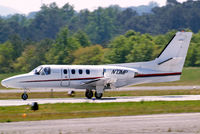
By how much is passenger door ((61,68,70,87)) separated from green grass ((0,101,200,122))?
464cm

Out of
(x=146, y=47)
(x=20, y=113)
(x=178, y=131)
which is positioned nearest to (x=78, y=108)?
(x=20, y=113)

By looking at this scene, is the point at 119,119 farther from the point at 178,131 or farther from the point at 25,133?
the point at 25,133

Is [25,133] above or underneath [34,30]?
underneath

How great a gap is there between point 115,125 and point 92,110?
6.29 metres

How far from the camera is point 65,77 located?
111 ft

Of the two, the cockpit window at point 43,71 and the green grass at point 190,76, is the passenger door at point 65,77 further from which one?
the green grass at point 190,76

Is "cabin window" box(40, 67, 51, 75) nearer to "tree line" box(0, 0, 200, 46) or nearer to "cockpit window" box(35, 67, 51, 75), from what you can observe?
"cockpit window" box(35, 67, 51, 75)

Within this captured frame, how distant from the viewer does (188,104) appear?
2900cm

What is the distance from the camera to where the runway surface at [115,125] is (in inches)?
727

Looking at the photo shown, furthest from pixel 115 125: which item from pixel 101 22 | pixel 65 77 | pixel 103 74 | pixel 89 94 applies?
pixel 101 22

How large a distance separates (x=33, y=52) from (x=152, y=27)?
9873 cm

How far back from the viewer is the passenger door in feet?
110

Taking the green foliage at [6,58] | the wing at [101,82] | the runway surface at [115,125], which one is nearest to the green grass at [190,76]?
the wing at [101,82]

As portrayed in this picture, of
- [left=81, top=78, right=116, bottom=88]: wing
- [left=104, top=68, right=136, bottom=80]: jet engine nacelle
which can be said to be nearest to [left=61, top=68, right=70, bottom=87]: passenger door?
[left=81, top=78, right=116, bottom=88]: wing
